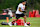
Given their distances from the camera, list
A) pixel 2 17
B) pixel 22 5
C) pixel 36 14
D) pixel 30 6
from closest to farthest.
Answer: pixel 22 5 < pixel 2 17 < pixel 36 14 < pixel 30 6

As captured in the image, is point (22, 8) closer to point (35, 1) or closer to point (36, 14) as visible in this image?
point (36, 14)

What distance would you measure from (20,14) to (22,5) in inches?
14.7

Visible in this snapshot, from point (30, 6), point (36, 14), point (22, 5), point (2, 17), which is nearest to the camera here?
point (22, 5)

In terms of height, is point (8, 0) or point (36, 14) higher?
point (8, 0)

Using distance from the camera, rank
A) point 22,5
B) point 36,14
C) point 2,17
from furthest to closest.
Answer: point 36,14 < point 2,17 < point 22,5

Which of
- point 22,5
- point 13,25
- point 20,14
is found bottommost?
point 13,25

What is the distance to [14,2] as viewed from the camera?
15562mm

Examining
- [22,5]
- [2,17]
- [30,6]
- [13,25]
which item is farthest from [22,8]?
[30,6]

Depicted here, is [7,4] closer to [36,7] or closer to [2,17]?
[36,7]

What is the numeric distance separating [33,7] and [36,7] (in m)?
0.32

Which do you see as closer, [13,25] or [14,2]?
[13,25]

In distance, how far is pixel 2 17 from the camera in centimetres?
998

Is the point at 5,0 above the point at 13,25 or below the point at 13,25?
above

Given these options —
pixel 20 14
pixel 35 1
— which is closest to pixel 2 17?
pixel 20 14
